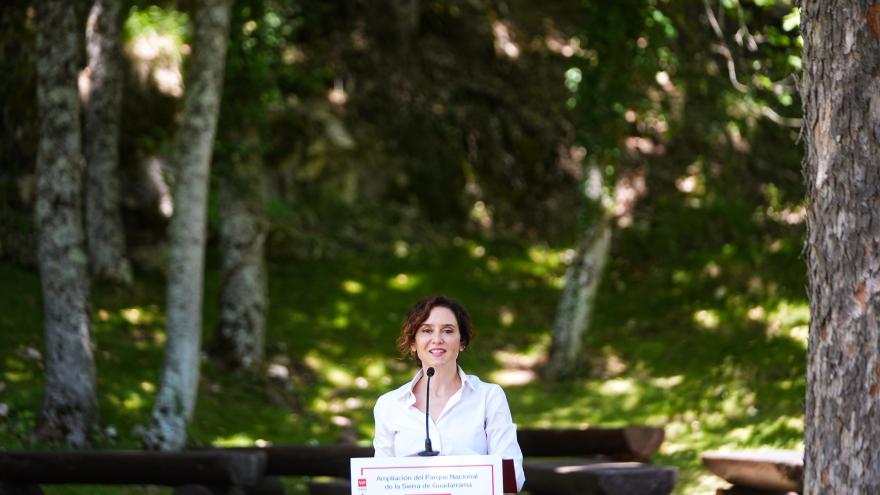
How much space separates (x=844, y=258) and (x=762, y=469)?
3.08 meters

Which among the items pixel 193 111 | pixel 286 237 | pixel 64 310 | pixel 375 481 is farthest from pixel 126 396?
pixel 375 481

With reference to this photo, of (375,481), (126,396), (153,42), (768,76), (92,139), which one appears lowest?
(375,481)

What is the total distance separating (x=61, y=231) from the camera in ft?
33.7

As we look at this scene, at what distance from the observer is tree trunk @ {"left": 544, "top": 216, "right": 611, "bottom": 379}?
15.5 metres

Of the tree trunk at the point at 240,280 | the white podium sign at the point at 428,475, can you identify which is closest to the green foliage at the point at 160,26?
the tree trunk at the point at 240,280

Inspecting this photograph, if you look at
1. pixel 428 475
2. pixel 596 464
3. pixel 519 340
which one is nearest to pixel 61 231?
pixel 596 464

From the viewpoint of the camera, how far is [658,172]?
62.2ft

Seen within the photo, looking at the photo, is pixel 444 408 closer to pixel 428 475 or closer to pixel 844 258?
pixel 428 475

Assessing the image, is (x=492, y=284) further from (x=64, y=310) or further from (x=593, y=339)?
(x=64, y=310)

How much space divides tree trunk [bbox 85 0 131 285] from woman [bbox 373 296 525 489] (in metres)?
11.2

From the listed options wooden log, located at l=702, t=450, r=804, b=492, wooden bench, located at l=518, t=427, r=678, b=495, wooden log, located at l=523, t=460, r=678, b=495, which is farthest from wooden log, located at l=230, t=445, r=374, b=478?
wooden log, located at l=702, t=450, r=804, b=492

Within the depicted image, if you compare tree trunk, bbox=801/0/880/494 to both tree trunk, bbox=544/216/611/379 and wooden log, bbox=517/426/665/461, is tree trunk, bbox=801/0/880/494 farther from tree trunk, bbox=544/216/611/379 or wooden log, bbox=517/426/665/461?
tree trunk, bbox=544/216/611/379

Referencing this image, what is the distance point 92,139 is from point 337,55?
18.3ft

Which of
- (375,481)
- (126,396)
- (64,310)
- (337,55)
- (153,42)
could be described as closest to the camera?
(375,481)
